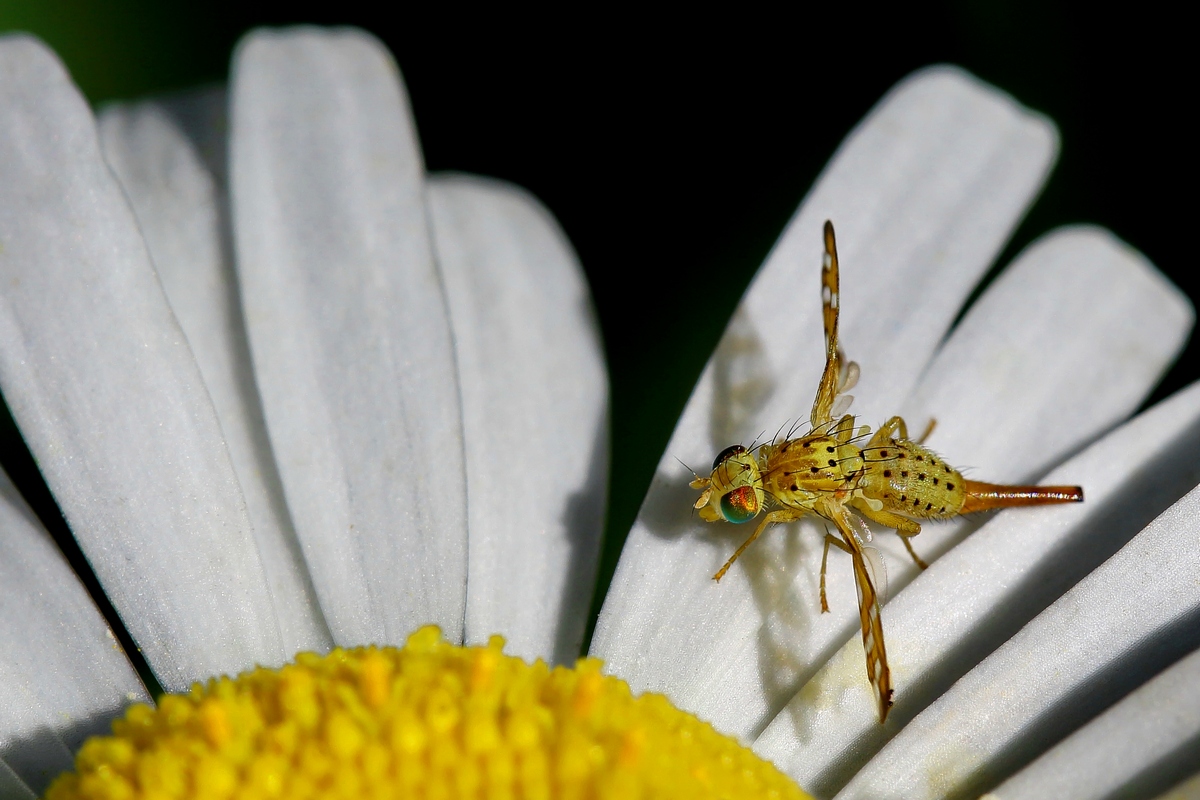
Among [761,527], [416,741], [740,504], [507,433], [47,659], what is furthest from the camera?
[507,433]

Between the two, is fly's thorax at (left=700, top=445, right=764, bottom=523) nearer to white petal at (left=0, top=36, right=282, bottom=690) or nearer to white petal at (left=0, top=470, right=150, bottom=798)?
white petal at (left=0, top=36, right=282, bottom=690)

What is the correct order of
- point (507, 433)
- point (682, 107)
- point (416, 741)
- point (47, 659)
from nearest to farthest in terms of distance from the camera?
point (416, 741) → point (47, 659) → point (507, 433) → point (682, 107)

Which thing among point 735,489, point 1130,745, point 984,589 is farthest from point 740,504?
point 1130,745

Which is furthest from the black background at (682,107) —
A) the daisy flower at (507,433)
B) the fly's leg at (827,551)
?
the fly's leg at (827,551)

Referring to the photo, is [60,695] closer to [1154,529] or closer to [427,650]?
[427,650]

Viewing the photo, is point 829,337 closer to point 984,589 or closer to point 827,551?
point 827,551

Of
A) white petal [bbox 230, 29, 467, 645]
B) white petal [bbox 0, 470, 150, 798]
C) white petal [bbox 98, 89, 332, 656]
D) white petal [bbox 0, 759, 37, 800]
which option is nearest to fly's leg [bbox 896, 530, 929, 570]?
white petal [bbox 230, 29, 467, 645]
